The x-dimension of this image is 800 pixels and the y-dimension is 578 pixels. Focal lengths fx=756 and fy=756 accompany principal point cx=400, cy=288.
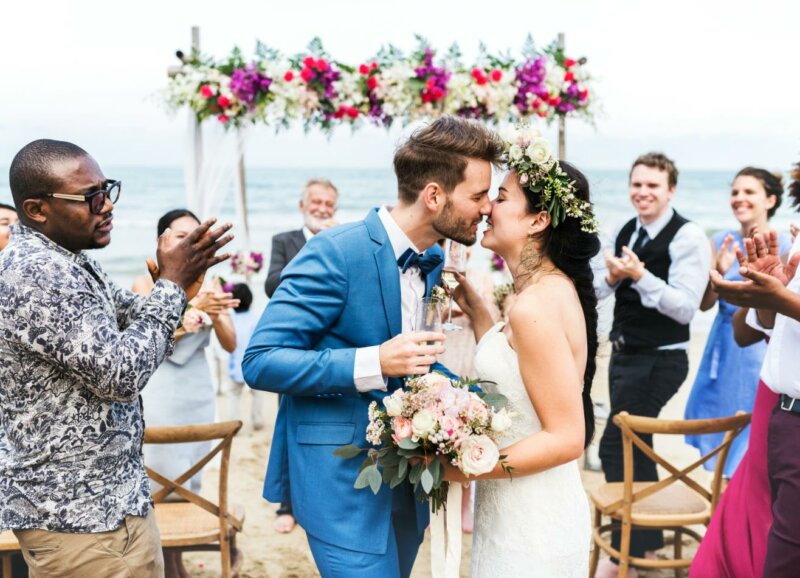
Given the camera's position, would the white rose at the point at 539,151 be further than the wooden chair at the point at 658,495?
No

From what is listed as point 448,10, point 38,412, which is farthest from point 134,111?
point 38,412

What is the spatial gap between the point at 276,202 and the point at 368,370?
33426 millimetres

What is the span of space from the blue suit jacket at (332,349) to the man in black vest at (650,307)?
254cm

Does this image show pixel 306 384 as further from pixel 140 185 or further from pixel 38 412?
pixel 140 185

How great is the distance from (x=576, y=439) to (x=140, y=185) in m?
40.3

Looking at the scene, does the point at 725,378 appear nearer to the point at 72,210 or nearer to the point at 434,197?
the point at 434,197

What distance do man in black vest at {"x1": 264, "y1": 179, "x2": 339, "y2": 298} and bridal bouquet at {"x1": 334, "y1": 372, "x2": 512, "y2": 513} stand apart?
3.68 metres

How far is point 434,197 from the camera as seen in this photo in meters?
2.57

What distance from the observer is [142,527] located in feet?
7.75

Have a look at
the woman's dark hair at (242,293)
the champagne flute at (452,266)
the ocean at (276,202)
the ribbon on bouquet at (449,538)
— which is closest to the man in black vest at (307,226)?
the woman's dark hair at (242,293)

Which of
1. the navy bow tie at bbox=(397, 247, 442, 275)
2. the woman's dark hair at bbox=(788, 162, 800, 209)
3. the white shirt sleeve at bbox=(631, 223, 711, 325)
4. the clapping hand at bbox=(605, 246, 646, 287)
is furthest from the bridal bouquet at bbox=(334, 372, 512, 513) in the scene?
the white shirt sleeve at bbox=(631, 223, 711, 325)

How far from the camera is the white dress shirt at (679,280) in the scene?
4668 millimetres

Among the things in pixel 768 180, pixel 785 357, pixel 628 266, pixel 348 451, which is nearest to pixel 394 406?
pixel 348 451

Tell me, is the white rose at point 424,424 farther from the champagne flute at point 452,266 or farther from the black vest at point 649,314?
the black vest at point 649,314
